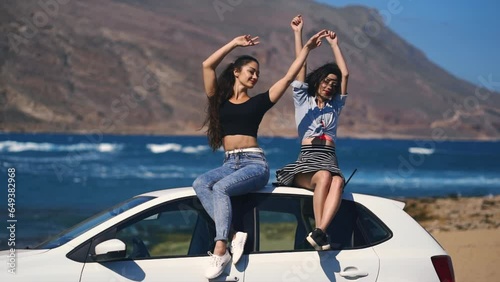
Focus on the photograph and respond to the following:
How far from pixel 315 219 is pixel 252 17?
194 metres

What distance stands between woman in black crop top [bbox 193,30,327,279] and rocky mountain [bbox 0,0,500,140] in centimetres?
11875

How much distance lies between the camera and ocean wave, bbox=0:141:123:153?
91.9 metres

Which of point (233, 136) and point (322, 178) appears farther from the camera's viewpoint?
point (233, 136)

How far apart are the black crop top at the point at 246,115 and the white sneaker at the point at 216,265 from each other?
1.09 m

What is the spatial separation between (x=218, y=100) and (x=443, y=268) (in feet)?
7.13

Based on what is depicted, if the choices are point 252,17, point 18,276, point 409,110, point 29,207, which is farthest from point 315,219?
point 252,17

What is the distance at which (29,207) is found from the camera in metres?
31.7

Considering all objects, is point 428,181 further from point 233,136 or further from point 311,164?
point 233,136

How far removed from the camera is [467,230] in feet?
58.3

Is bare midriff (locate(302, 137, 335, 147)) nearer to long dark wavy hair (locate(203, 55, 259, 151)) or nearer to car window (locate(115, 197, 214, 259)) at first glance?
long dark wavy hair (locate(203, 55, 259, 151))

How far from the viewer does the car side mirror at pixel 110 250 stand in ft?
19.4

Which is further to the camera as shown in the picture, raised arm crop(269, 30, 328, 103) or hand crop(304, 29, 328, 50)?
hand crop(304, 29, 328, 50)

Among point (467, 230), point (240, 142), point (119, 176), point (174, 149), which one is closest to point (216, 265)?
point (240, 142)

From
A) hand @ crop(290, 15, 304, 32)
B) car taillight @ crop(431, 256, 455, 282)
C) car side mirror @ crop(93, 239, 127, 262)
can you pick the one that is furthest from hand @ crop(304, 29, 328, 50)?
car side mirror @ crop(93, 239, 127, 262)
